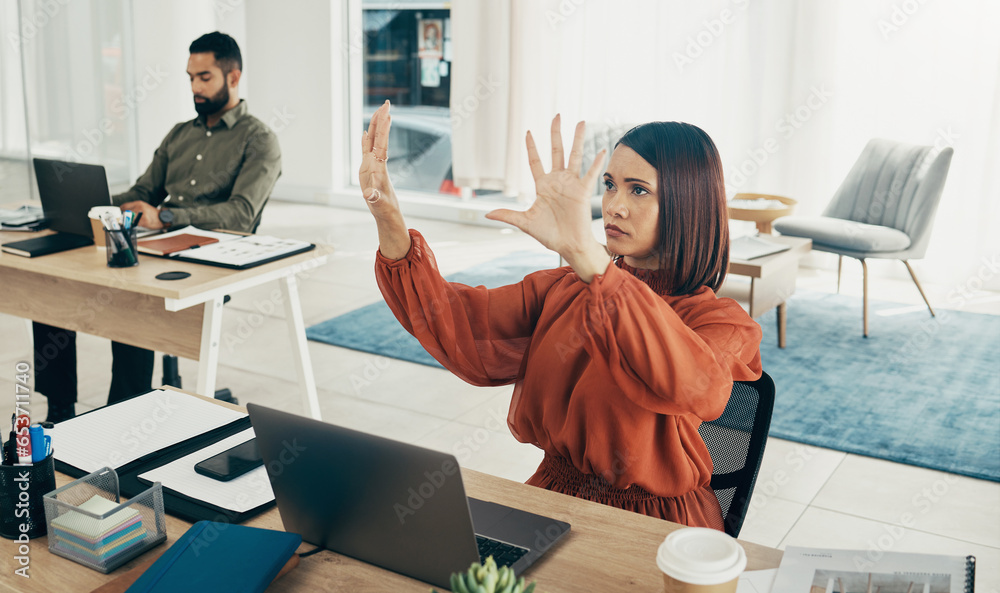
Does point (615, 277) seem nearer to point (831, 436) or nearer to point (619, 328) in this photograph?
point (619, 328)

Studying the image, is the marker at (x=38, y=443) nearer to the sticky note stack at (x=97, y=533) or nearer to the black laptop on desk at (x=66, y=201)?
the sticky note stack at (x=97, y=533)

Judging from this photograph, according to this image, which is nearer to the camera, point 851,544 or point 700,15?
point 851,544

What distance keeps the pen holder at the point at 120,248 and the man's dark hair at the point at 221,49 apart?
923mm

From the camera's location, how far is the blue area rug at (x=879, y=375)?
3023 millimetres

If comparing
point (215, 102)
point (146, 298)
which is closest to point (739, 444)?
point (146, 298)

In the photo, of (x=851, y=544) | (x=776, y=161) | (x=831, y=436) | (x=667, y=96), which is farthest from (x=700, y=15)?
(x=851, y=544)

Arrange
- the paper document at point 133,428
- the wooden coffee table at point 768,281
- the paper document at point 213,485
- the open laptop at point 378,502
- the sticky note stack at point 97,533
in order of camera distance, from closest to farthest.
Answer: the open laptop at point 378,502 → the sticky note stack at point 97,533 → the paper document at point 213,485 → the paper document at point 133,428 → the wooden coffee table at point 768,281

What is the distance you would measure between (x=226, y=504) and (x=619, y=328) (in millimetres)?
610

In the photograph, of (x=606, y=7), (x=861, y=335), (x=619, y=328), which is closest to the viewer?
(x=619, y=328)

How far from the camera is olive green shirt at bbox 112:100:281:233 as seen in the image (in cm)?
315

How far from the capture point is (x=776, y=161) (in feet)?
18.2

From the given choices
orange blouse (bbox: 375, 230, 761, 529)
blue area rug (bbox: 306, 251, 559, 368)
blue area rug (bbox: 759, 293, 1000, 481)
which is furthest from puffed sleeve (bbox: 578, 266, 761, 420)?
blue area rug (bbox: 306, 251, 559, 368)

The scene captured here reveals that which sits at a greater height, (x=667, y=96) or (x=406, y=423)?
(x=667, y=96)

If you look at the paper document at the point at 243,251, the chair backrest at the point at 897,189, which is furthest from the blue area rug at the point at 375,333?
the chair backrest at the point at 897,189
